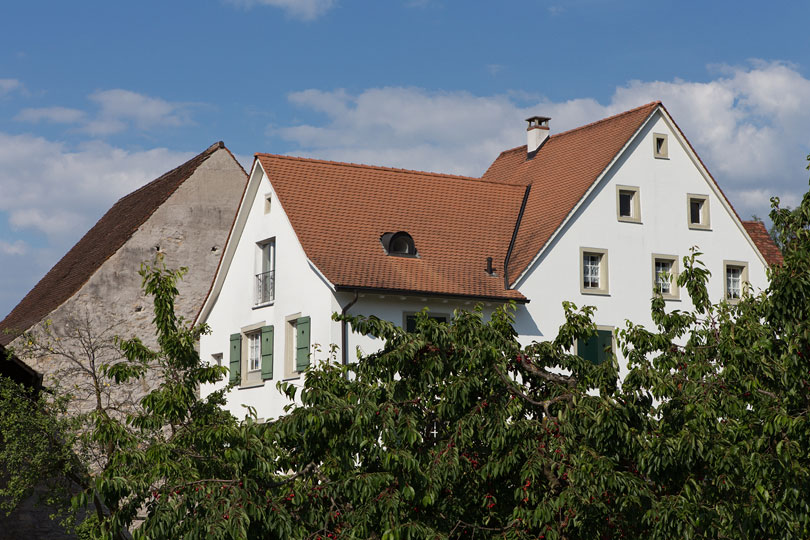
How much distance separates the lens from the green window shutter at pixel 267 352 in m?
27.6

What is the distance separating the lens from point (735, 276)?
3009 cm

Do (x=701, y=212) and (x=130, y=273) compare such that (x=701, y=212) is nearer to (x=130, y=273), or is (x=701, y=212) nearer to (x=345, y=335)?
(x=345, y=335)

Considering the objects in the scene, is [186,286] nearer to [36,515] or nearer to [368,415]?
[36,515]

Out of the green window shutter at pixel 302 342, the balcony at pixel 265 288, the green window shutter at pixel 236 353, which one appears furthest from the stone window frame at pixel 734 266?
the green window shutter at pixel 236 353

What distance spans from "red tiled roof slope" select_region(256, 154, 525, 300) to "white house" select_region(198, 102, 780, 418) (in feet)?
0.14

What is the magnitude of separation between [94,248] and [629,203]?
15.6m

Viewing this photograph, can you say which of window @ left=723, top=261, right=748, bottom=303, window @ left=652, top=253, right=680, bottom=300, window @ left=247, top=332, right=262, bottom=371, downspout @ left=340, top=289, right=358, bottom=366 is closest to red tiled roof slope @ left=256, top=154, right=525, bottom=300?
downspout @ left=340, top=289, right=358, bottom=366

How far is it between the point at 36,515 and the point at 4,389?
385 centimetres

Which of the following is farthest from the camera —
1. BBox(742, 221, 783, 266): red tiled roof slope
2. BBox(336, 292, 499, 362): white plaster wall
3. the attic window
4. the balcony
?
BBox(742, 221, 783, 266): red tiled roof slope

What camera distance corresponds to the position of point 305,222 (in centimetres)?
2728

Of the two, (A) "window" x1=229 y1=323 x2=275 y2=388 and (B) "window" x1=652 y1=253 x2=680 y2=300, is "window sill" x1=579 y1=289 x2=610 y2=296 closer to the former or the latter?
(B) "window" x1=652 y1=253 x2=680 y2=300

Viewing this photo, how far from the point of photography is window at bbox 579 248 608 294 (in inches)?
1110

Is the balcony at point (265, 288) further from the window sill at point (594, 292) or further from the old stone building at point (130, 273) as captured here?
the window sill at point (594, 292)

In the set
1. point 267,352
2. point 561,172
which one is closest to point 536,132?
point 561,172
